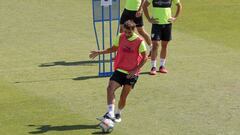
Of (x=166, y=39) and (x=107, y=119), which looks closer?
(x=107, y=119)

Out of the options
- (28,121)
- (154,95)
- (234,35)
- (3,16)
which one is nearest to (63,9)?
(3,16)

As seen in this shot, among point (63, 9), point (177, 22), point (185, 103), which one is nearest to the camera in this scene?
point (185, 103)

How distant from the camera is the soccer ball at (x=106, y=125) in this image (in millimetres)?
11734

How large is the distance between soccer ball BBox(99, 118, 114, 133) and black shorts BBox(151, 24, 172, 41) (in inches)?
192

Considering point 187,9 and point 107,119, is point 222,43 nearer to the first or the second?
point 187,9

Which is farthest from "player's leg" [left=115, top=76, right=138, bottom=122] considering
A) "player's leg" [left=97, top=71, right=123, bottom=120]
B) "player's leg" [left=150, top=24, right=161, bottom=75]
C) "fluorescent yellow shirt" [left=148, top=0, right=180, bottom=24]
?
"fluorescent yellow shirt" [left=148, top=0, right=180, bottom=24]

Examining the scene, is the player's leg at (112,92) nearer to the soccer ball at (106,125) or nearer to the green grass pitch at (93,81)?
the soccer ball at (106,125)

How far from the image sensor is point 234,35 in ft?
67.9

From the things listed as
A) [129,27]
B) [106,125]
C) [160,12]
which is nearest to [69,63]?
[160,12]

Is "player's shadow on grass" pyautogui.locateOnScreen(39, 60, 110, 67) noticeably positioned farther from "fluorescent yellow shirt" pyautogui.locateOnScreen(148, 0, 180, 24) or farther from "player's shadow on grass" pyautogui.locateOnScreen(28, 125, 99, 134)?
"player's shadow on grass" pyautogui.locateOnScreen(28, 125, 99, 134)

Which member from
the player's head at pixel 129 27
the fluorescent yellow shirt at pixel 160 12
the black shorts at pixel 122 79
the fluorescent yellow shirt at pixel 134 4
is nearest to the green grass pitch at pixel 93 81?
Answer: the black shorts at pixel 122 79

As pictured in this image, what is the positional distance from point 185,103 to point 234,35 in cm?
738

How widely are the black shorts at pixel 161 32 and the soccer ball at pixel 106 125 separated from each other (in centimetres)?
487

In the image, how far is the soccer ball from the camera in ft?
38.5
